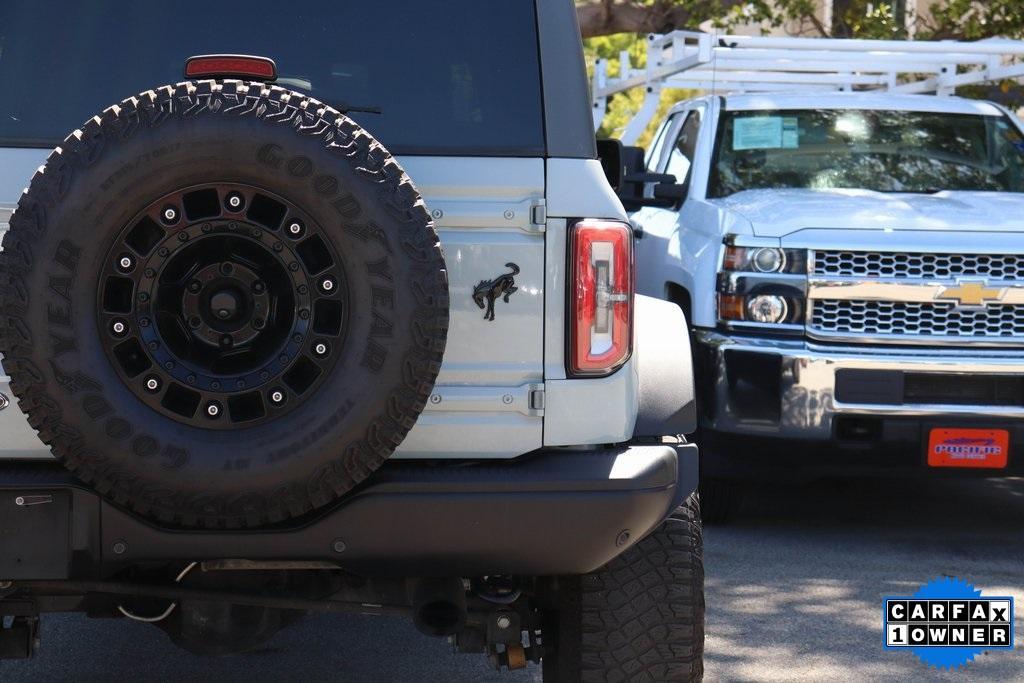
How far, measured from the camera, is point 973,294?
6.18 m

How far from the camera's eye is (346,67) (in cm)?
360

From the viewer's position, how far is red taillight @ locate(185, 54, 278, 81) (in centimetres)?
325

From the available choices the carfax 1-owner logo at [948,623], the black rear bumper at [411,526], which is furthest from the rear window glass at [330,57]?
the carfax 1-owner logo at [948,623]

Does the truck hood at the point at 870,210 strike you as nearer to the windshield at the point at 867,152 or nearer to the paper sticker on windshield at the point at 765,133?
the windshield at the point at 867,152

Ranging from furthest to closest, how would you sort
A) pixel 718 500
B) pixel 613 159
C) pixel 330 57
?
pixel 718 500 → pixel 613 159 → pixel 330 57

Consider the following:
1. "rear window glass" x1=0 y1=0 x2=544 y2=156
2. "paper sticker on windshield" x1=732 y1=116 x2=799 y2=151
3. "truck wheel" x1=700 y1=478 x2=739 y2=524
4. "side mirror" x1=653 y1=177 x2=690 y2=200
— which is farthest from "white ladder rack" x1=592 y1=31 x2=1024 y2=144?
"rear window glass" x1=0 y1=0 x2=544 y2=156

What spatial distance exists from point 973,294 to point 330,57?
11.3 feet

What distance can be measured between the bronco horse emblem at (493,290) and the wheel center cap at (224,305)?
55 cm

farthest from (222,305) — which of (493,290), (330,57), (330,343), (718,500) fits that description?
(718,500)

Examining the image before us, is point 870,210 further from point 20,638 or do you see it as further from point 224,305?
point 20,638

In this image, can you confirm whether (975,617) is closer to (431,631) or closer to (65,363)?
(431,631)

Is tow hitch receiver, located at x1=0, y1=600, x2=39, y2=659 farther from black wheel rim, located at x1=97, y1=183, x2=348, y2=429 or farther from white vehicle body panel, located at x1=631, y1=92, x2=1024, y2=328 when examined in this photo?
white vehicle body panel, located at x1=631, y1=92, x2=1024, y2=328

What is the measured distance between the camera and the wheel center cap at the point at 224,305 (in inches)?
126

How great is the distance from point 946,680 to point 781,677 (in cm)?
50
